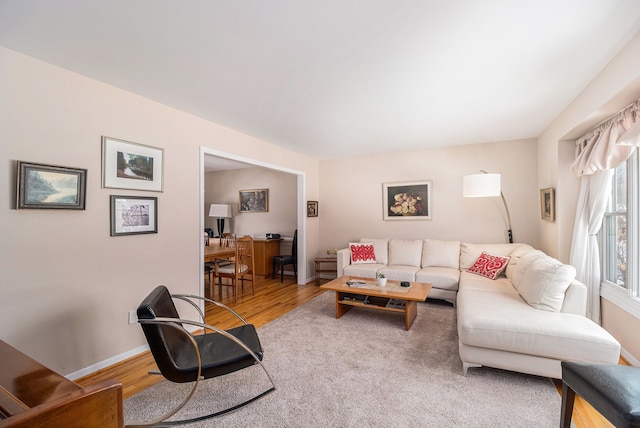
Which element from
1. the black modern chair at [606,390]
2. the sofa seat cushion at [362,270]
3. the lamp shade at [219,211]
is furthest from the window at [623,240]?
the lamp shade at [219,211]

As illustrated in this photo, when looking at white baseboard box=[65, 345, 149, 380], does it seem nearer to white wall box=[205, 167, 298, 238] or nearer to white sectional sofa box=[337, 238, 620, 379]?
white sectional sofa box=[337, 238, 620, 379]

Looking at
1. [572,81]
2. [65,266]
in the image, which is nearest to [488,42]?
[572,81]

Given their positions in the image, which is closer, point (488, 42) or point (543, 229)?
point (488, 42)

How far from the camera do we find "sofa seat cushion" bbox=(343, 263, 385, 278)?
430cm

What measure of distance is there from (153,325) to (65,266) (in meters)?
1.10

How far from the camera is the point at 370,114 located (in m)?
3.18

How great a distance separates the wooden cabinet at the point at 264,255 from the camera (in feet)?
19.1

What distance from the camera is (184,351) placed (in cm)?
197

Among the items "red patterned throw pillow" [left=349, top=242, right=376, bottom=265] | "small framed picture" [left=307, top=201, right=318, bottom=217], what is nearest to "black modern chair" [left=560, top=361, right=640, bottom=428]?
"red patterned throw pillow" [left=349, top=242, right=376, bottom=265]

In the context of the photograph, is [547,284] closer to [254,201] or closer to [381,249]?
[381,249]

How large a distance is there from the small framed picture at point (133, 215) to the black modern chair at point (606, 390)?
3328 mm

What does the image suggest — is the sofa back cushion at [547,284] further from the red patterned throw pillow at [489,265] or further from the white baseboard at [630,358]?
the red patterned throw pillow at [489,265]

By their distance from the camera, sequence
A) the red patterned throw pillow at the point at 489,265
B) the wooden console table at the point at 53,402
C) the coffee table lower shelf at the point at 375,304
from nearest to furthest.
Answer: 1. the wooden console table at the point at 53,402
2. the coffee table lower shelf at the point at 375,304
3. the red patterned throw pillow at the point at 489,265

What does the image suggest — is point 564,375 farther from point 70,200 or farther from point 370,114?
point 70,200
